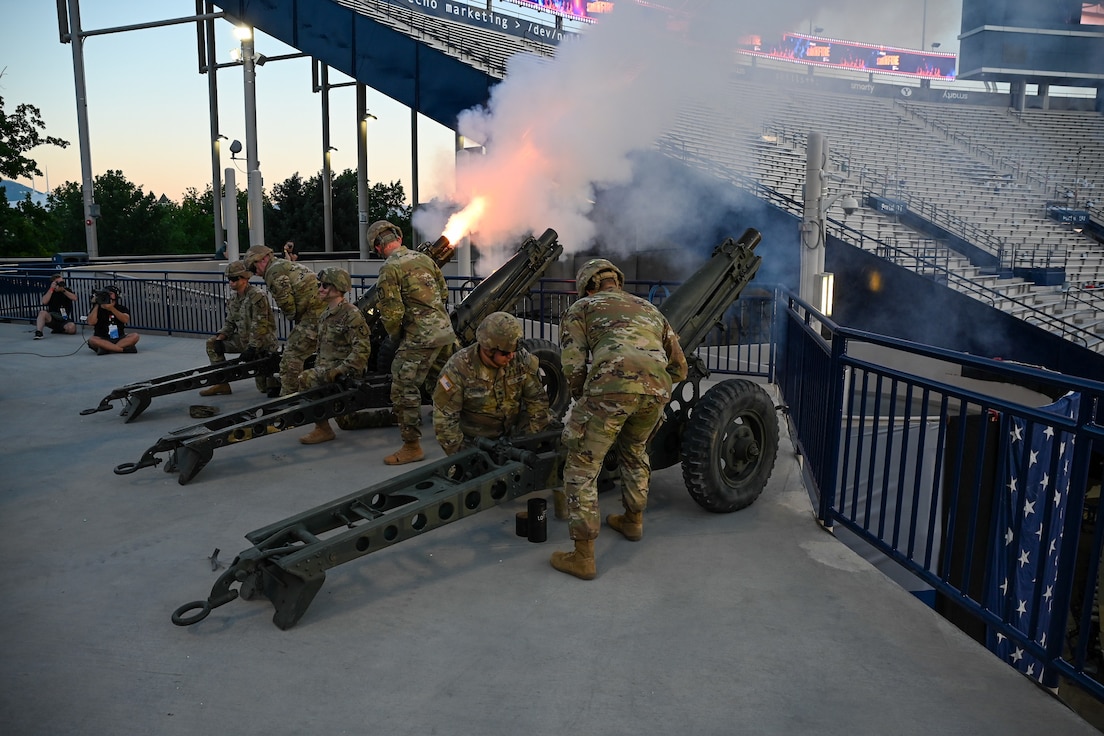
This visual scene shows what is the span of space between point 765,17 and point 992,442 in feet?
19.5

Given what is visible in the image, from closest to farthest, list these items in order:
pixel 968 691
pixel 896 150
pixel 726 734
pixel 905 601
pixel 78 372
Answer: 1. pixel 726 734
2. pixel 968 691
3. pixel 905 601
4. pixel 78 372
5. pixel 896 150

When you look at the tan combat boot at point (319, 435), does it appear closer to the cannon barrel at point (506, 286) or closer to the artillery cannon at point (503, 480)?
the cannon barrel at point (506, 286)

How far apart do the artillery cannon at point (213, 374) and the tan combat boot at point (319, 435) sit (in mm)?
1169

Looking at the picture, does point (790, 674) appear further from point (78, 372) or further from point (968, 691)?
point (78, 372)

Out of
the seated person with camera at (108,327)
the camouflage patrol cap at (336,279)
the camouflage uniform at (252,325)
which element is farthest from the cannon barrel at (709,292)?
the seated person with camera at (108,327)

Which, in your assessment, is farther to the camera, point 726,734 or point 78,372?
point 78,372

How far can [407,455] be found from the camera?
6.37 meters

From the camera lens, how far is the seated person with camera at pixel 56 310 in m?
13.9

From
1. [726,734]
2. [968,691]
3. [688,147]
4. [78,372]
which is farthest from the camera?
[688,147]

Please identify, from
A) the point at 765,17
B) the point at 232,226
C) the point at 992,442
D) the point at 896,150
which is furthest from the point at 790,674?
the point at 896,150

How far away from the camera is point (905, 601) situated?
158 inches

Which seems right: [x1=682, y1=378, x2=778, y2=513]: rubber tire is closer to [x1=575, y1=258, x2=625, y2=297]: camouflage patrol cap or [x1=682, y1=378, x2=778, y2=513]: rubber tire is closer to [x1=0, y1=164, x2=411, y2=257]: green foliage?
[x1=575, y1=258, x2=625, y2=297]: camouflage patrol cap

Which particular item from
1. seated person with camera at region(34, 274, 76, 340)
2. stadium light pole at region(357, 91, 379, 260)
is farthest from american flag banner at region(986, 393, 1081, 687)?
stadium light pole at region(357, 91, 379, 260)

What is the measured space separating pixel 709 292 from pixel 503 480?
2.27m
